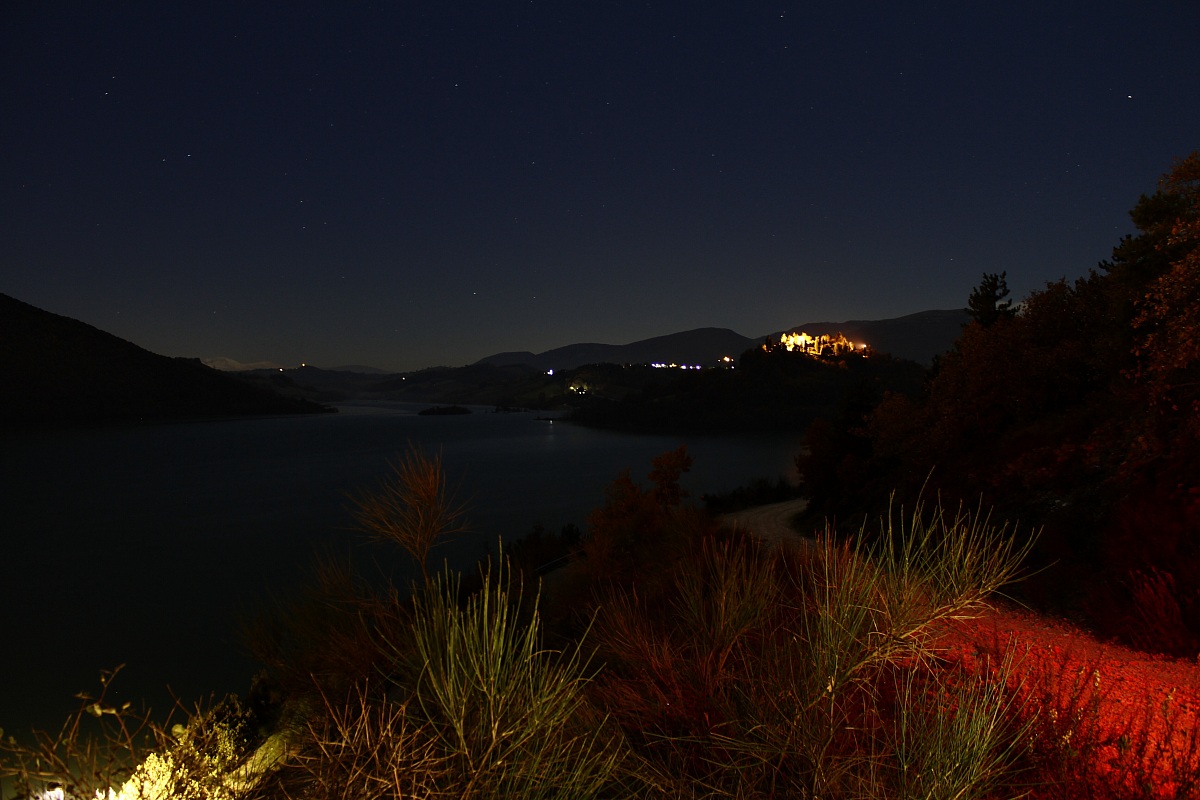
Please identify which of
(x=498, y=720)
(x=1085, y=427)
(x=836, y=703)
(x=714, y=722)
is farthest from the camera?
(x=1085, y=427)

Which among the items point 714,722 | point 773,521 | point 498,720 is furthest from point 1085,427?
point 498,720

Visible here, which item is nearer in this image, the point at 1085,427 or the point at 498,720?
the point at 498,720

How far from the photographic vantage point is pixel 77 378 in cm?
6994

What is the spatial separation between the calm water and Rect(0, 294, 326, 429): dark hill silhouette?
3.43 meters

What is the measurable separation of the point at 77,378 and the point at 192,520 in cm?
5035

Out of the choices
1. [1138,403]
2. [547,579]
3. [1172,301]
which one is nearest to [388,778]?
[1172,301]

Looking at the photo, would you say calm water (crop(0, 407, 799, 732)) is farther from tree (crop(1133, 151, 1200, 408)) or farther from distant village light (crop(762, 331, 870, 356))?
distant village light (crop(762, 331, 870, 356))

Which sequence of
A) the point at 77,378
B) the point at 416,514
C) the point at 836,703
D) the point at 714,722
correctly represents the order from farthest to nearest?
the point at 77,378 < the point at 416,514 < the point at 714,722 < the point at 836,703

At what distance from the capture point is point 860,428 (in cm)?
→ 1867

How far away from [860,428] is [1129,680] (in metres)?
14.1

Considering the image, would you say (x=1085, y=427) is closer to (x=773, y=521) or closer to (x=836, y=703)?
(x=836, y=703)

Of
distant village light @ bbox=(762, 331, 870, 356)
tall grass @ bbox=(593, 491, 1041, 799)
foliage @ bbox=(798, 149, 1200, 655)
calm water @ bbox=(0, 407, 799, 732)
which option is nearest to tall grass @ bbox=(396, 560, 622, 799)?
tall grass @ bbox=(593, 491, 1041, 799)

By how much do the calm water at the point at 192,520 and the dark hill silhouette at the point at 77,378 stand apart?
3.43 meters

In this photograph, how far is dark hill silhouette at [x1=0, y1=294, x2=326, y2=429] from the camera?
217ft
